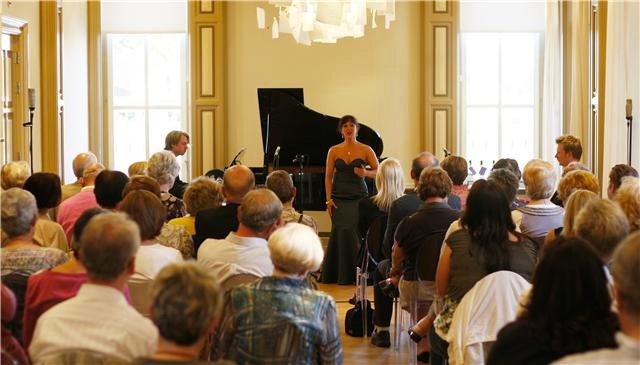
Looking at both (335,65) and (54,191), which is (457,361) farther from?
(335,65)

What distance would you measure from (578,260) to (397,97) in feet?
30.5

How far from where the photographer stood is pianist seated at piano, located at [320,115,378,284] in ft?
27.0

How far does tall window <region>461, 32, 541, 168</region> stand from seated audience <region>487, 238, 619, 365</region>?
31.0 feet

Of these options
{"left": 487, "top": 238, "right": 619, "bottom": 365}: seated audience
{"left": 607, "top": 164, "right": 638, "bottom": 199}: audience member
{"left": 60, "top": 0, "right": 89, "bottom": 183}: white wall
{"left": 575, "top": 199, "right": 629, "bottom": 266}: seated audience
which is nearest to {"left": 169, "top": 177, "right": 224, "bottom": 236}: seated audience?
{"left": 575, "top": 199, "right": 629, "bottom": 266}: seated audience

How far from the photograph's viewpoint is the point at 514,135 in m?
11.9

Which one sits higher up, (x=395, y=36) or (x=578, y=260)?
(x=395, y=36)

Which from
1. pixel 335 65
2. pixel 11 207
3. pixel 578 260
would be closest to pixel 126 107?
pixel 335 65

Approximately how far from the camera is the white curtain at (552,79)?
35.8 ft

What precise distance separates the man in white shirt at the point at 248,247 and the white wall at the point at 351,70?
771 cm

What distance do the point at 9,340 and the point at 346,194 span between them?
215 inches

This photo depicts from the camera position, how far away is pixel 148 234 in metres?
3.76

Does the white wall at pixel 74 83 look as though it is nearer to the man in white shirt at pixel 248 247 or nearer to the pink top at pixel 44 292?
the man in white shirt at pixel 248 247

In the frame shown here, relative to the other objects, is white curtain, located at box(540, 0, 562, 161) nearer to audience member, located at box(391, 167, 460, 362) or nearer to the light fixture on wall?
the light fixture on wall

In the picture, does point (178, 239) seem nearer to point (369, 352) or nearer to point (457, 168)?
point (369, 352)
